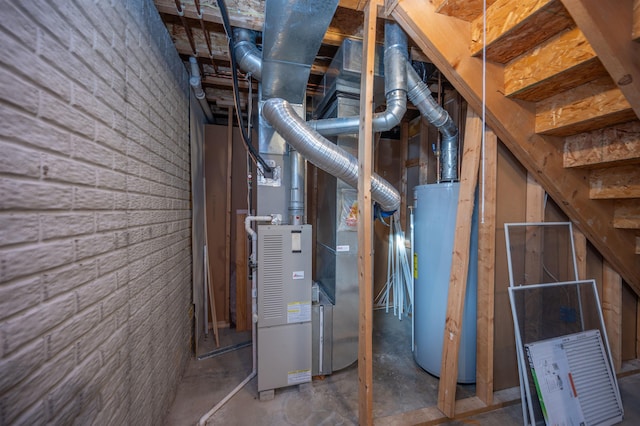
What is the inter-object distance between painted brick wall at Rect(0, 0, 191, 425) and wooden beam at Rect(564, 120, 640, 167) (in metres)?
2.50

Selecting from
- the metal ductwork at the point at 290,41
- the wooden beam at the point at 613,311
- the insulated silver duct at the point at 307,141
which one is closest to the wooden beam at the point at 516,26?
the metal ductwork at the point at 290,41

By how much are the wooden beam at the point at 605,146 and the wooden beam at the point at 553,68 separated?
1.19 ft

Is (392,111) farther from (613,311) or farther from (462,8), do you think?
(613,311)

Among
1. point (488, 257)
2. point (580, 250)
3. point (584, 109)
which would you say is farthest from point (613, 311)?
point (584, 109)

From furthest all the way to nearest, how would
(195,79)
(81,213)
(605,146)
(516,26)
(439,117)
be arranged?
(195,79) < (439,117) < (605,146) < (516,26) < (81,213)

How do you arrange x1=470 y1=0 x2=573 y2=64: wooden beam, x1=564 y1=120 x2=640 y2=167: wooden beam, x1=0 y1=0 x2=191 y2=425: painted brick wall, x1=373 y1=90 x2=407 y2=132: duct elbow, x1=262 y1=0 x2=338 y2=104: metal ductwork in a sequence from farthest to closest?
x1=373 y1=90 x2=407 y2=132: duct elbow
x1=564 y1=120 x2=640 y2=167: wooden beam
x1=262 y1=0 x2=338 y2=104: metal ductwork
x1=470 y1=0 x2=573 y2=64: wooden beam
x1=0 y1=0 x2=191 y2=425: painted brick wall

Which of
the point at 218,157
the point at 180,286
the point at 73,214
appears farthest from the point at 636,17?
the point at 218,157

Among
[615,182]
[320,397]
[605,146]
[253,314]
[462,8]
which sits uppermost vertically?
[462,8]

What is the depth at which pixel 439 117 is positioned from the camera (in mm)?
1895

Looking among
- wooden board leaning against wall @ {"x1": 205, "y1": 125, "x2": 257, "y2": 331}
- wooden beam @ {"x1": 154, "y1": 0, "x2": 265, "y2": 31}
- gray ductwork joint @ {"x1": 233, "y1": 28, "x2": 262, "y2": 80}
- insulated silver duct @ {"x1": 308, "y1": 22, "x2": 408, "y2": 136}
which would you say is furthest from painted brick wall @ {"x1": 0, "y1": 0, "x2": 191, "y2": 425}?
wooden board leaning against wall @ {"x1": 205, "y1": 125, "x2": 257, "y2": 331}

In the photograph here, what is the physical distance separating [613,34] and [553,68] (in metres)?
0.21

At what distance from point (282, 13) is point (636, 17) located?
4.98 feet

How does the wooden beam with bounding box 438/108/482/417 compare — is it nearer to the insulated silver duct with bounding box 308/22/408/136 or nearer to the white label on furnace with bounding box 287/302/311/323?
the insulated silver duct with bounding box 308/22/408/136

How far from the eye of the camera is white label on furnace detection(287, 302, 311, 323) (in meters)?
1.80
